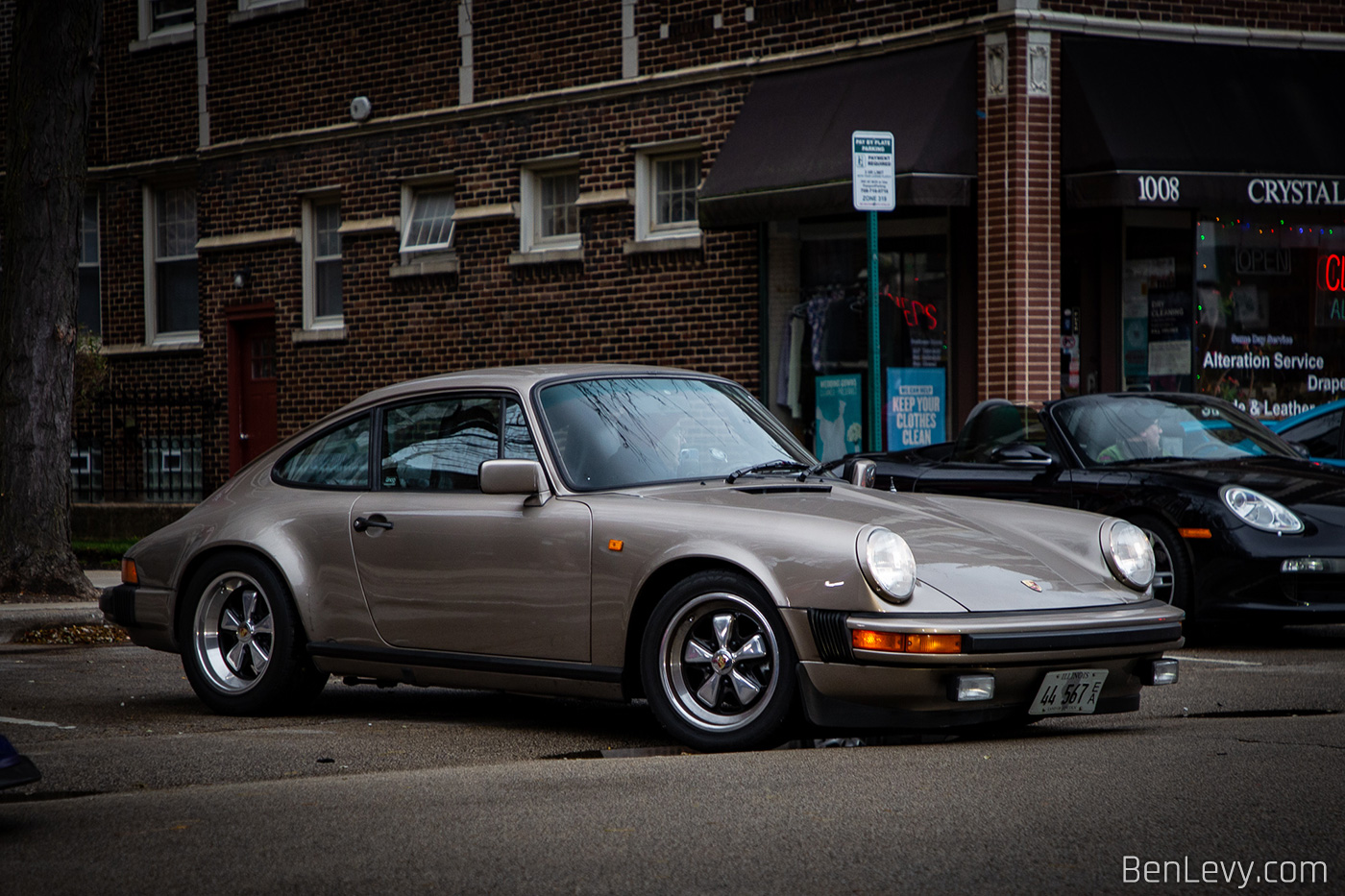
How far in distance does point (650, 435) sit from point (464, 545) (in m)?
0.83

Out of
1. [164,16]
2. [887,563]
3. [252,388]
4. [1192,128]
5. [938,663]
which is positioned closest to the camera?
→ [938,663]

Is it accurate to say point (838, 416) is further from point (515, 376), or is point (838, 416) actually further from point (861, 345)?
point (515, 376)

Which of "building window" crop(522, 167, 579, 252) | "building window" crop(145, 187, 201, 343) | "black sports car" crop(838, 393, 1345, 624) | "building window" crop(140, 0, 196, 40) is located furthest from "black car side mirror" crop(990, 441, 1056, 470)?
"building window" crop(140, 0, 196, 40)

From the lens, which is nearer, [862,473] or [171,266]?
[862,473]

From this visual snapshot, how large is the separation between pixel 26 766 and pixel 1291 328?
13.7 metres

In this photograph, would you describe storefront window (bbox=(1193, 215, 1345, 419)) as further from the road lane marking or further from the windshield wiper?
the road lane marking

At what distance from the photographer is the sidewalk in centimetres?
991

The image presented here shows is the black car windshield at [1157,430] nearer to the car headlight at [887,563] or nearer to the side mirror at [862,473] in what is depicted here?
the side mirror at [862,473]

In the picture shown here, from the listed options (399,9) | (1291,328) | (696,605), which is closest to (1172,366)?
(1291,328)

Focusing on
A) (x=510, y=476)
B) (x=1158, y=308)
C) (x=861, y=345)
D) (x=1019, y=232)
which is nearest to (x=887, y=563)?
(x=510, y=476)

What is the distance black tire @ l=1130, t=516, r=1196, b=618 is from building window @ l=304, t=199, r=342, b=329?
12930mm

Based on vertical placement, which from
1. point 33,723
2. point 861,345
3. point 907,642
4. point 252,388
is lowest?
point 33,723

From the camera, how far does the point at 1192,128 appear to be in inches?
564

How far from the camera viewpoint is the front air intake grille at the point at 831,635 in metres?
5.24
